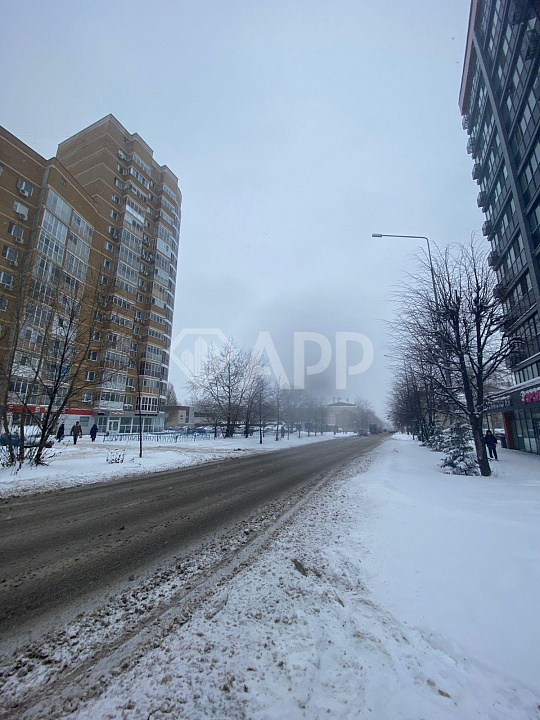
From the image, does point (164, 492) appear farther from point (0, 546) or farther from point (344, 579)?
point (344, 579)

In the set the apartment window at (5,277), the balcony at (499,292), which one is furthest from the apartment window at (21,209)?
the balcony at (499,292)

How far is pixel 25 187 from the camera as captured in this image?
34375 mm

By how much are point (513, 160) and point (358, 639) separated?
3252cm

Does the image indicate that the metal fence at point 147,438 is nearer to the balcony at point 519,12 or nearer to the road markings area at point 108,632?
the road markings area at point 108,632

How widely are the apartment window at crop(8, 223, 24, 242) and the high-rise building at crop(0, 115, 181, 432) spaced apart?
11cm

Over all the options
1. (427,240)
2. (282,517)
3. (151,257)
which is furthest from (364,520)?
(151,257)

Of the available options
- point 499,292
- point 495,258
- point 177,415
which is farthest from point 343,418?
point 499,292

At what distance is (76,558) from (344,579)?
373 cm

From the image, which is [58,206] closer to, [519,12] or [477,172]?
[519,12]

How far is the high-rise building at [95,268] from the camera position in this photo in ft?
43.4

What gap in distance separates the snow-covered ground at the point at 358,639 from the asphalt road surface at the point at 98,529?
1514 mm

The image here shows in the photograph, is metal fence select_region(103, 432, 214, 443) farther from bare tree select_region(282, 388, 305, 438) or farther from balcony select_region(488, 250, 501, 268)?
balcony select_region(488, 250, 501, 268)

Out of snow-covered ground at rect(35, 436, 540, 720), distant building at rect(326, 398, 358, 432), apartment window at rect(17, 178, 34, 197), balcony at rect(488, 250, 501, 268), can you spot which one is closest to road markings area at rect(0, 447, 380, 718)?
snow-covered ground at rect(35, 436, 540, 720)

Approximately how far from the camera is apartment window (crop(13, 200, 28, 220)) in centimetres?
3331
